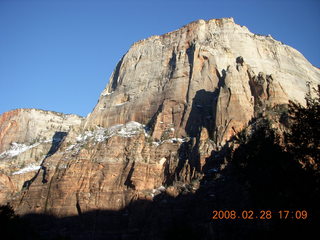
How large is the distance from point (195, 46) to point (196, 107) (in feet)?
58.4

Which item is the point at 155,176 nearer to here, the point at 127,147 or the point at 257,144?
the point at 127,147

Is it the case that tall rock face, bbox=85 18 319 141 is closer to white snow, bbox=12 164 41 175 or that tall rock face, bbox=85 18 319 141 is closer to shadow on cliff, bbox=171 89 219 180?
shadow on cliff, bbox=171 89 219 180

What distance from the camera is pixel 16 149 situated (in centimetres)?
11919

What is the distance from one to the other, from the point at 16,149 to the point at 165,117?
5592 centimetres

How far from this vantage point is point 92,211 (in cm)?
6906

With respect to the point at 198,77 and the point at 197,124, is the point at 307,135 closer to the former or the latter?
the point at 197,124

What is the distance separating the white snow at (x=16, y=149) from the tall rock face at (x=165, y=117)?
7075mm

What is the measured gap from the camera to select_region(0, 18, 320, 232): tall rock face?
2771 inches

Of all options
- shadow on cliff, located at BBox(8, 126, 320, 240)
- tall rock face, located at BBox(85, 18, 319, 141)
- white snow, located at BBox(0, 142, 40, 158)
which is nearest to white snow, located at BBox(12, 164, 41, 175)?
tall rock face, located at BBox(85, 18, 319, 141)

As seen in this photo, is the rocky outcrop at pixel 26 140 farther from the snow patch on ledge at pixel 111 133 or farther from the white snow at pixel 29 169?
the snow patch on ledge at pixel 111 133

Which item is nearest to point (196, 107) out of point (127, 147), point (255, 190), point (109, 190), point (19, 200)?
point (127, 147)

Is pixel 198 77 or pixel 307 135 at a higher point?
pixel 198 77

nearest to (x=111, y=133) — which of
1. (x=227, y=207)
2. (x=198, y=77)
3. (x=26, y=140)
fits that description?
(x=198, y=77)

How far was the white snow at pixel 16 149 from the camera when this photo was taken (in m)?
112
